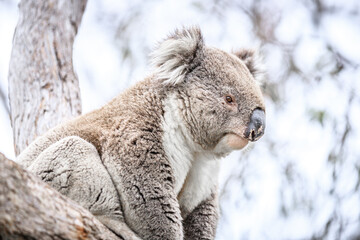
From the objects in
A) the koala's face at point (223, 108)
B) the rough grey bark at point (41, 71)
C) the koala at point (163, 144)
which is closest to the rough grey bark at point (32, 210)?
the koala at point (163, 144)

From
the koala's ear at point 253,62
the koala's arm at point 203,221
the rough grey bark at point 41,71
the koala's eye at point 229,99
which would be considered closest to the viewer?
the koala's eye at point 229,99

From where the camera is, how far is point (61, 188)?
2.72m

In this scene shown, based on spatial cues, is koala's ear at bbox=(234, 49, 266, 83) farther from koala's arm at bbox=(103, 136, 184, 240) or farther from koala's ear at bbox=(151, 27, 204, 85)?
koala's arm at bbox=(103, 136, 184, 240)

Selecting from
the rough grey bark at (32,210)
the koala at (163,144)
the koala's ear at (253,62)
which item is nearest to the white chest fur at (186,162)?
the koala at (163,144)

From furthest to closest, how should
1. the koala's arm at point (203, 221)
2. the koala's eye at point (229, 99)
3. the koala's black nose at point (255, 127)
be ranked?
the koala's arm at point (203, 221) → the koala's eye at point (229, 99) → the koala's black nose at point (255, 127)

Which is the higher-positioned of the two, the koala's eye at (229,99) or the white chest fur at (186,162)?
the koala's eye at (229,99)

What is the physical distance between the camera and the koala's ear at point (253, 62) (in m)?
3.78

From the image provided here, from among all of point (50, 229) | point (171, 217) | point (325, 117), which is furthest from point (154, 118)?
point (325, 117)

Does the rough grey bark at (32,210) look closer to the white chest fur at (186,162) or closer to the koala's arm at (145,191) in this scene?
the koala's arm at (145,191)

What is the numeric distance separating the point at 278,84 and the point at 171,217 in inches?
173

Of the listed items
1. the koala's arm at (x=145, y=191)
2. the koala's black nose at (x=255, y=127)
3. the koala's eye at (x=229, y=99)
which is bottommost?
the koala's arm at (x=145, y=191)

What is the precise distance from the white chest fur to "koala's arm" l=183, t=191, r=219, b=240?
57mm

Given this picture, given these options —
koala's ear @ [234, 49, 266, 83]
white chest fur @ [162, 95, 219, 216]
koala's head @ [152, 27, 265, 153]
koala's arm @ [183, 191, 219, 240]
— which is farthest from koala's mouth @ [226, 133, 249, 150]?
koala's ear @ [234, 49, 266, 83]

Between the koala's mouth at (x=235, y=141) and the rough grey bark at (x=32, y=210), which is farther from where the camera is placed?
the koala's mouth at (x=235, y=141)
